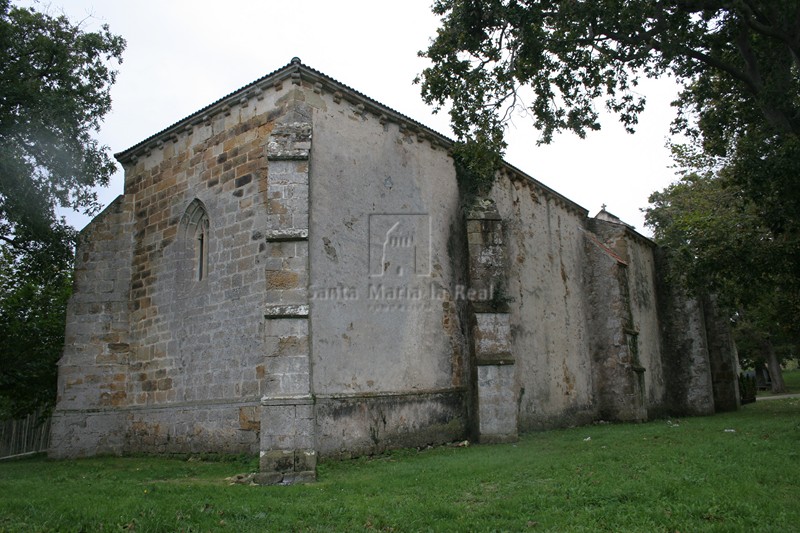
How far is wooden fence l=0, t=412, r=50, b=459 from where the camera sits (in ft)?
80.2

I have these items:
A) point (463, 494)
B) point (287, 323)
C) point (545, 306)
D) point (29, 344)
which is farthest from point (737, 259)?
point (29, 344)

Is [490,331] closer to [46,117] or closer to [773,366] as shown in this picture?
[46,117]

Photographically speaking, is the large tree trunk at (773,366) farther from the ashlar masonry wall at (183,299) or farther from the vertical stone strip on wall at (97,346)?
the vertical stone strip on wall at (97,346)

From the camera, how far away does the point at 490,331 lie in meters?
13.7

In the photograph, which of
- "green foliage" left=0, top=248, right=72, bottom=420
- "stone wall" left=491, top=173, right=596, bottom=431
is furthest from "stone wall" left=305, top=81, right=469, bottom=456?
"green foliage" left=0, top=248, right=72, bottom=420

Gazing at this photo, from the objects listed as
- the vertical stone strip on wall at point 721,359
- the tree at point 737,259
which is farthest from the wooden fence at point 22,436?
the vertical stone strip on wall at point 721,359

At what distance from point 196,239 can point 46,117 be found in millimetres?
3651

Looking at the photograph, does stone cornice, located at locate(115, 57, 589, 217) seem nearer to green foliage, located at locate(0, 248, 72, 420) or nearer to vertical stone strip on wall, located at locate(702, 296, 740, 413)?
green foliage, located at locate(0, 248, 72, 420)

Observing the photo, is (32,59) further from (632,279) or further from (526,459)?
(632,279)

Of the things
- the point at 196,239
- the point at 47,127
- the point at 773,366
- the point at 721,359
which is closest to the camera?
the point at 47,127

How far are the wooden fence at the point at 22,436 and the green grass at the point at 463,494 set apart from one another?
1550 cm

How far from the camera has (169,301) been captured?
1322 centimetres

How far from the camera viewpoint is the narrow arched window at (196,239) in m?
12.9

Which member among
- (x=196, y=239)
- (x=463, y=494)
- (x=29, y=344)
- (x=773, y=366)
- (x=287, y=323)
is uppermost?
(x=196, y=239)
